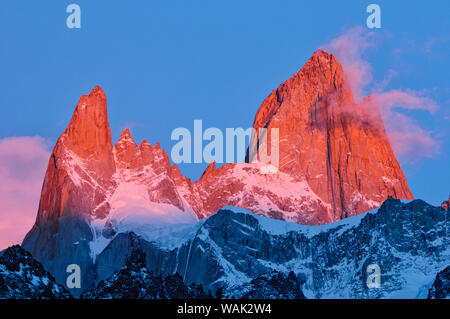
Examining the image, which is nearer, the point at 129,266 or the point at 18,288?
the point at 18,288

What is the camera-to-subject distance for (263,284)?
644 feet
